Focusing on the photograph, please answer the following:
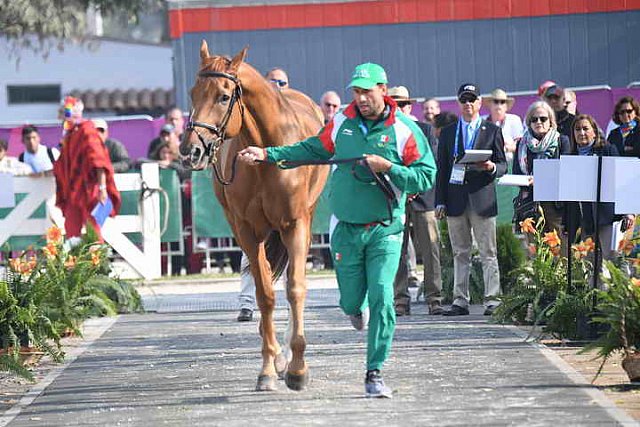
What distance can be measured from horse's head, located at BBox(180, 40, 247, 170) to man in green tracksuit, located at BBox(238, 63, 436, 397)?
271mm

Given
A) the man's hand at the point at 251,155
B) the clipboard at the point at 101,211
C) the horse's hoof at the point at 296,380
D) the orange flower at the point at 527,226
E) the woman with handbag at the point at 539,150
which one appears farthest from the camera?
the clipboard at the point at 101,211

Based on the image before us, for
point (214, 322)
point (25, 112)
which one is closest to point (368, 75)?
point (214, 322)

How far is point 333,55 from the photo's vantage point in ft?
88.1

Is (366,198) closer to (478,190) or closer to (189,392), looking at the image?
(189,392)

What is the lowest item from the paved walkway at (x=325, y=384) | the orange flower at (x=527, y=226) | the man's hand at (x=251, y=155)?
the paved walkway at (x=325, y=384)

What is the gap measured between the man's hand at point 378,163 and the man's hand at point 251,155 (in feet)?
2.64

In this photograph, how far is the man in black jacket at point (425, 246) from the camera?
14268 mm

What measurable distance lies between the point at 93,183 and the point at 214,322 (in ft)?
14.9

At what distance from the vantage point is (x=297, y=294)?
9.88 metres

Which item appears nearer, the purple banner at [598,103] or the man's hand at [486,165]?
the man's hand at [486,165]

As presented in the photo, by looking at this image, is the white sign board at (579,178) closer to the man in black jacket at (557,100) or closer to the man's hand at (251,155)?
the man's hand at (251,155)

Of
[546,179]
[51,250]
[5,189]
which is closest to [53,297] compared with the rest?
[5,189]

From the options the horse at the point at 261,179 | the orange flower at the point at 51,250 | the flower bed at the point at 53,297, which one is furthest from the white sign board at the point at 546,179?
the orange flower at the point at 51,250

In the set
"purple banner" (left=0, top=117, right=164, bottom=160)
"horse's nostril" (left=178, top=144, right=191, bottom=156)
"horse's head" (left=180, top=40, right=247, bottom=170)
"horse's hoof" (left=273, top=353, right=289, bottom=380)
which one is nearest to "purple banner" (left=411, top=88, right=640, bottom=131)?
"purple banner" (left=0, top=117, right=164, bottom=160)
